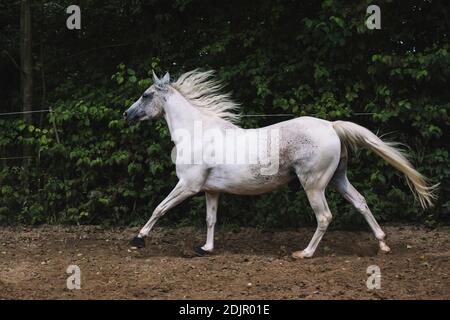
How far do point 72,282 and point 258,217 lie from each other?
335cm

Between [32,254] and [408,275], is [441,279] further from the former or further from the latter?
[32,254]

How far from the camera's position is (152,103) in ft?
26.2

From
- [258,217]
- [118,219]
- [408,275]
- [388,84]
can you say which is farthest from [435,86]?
[118,219]

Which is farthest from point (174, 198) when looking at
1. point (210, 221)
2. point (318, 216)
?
point (318, 216)

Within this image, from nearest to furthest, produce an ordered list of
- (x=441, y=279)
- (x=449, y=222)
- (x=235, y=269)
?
(x=441, y=279) < (x=235, y=269) < (x=449, y=222)

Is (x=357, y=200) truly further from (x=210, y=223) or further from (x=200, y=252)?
(x=200, y=252)

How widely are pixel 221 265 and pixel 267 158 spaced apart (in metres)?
1.24

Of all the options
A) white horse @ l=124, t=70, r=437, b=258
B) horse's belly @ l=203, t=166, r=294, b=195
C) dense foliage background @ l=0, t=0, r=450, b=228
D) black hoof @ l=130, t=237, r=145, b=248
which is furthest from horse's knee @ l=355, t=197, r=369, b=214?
black hoof @ l=130, t=237, r=145, b=248

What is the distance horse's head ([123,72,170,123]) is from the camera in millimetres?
7957

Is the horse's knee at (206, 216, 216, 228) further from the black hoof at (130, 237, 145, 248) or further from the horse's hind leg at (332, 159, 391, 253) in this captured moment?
the horse's hind leg at (332, 159, 391, 253)

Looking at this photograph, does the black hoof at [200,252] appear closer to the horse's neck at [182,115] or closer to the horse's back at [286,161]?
the horse's back at [286,161]

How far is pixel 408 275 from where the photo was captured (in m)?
6.18

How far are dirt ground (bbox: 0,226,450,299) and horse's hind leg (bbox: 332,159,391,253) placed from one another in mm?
220

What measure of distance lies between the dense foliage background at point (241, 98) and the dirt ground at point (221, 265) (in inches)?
16.6
